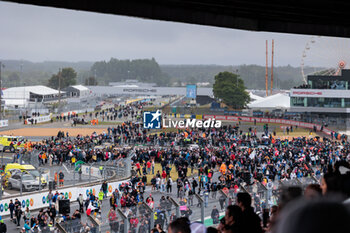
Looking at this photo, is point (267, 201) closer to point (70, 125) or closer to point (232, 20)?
point (232, 20)

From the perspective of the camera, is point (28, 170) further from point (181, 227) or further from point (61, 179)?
point (181, 227)

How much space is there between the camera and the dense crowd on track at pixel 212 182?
1.28 metres

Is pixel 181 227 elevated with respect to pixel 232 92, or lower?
lower

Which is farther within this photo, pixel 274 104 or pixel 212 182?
pixel 274 104

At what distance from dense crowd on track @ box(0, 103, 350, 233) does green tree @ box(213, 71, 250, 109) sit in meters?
47.1

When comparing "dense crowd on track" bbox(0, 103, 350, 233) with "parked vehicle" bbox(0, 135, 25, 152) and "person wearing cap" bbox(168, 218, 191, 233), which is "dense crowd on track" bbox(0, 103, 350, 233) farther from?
"parked vehicle" bbox(0, 135, 25, 152)

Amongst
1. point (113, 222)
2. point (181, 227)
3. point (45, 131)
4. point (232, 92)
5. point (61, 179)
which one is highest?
point (232, 92)

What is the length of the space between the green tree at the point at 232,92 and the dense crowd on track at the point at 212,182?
47.1 m


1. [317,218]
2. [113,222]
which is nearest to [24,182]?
[113,222]

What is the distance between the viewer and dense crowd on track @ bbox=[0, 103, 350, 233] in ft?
4.20

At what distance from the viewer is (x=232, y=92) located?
9344 centimetres

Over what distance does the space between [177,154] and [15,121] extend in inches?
1719

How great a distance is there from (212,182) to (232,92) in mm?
72529

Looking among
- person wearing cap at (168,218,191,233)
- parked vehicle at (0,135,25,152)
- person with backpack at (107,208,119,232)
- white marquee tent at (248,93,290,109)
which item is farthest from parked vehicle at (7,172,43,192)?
white marquee tent at (248,93,290,109)
